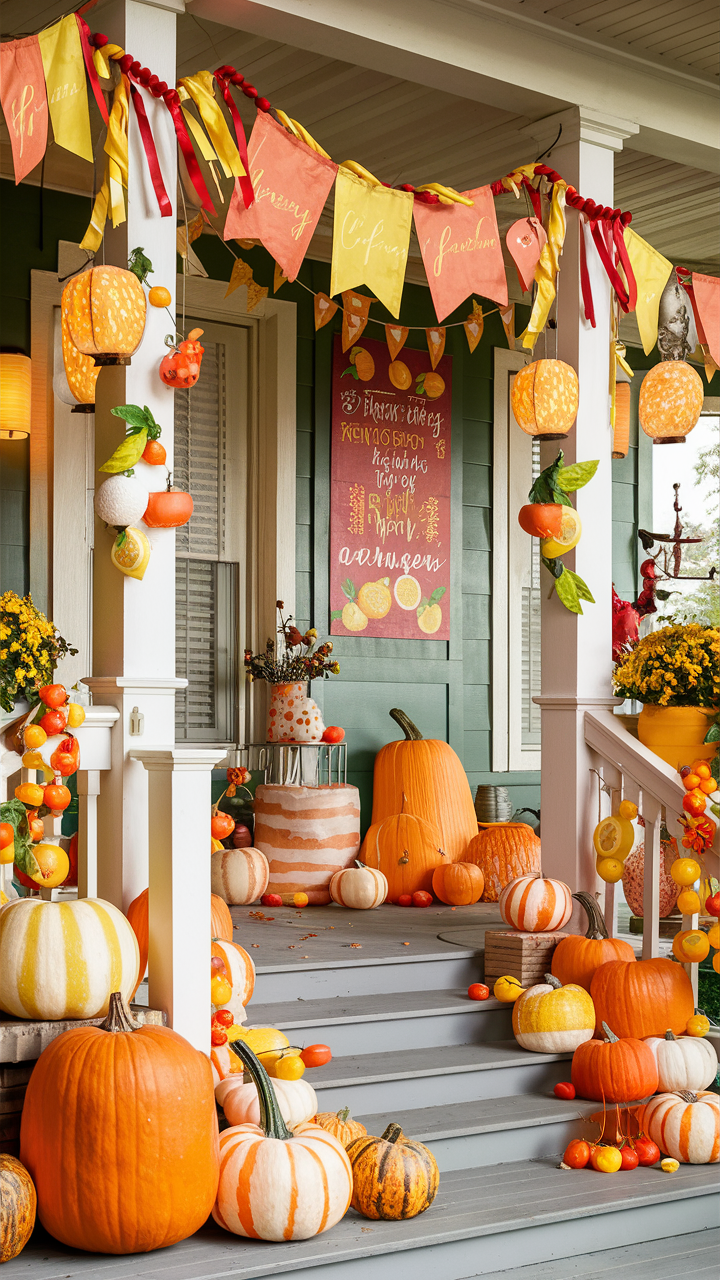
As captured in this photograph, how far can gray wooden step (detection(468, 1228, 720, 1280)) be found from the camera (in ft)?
8.84

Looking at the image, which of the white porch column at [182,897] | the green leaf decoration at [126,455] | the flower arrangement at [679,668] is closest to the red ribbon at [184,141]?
the green leaf decoration at [126,455]

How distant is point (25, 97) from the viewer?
2.97 metres

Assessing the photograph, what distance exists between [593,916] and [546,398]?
5.11ft

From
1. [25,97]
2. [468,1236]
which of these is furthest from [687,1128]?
[25,97]

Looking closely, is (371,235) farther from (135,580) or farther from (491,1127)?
(491,1127)

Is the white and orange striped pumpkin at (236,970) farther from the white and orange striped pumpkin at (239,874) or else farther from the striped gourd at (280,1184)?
the white and orange striped pumpkin at (239,874)

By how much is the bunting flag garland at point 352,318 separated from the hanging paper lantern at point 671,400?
4.34 ft

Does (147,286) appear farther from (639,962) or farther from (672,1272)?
(672,1272)

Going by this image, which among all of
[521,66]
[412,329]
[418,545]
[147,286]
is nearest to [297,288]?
[412,329]

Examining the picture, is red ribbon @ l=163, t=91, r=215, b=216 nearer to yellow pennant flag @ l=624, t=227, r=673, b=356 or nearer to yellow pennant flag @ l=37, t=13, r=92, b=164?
yellow pennant flag @ l=37, t=13, r=92, b=164

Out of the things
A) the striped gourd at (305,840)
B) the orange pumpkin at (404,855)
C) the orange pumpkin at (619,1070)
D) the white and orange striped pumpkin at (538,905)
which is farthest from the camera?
the orange pumpkin at (404,855)

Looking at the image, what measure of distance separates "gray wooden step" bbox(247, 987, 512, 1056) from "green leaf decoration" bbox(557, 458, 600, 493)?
159cm

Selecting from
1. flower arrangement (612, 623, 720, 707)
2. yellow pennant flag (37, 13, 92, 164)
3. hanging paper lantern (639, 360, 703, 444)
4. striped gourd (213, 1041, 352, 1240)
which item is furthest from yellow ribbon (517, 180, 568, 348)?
striped gourd (213, 1041, 352, 1240)

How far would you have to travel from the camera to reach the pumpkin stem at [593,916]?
3.67 m
